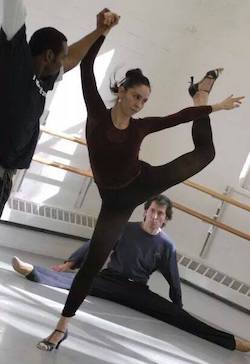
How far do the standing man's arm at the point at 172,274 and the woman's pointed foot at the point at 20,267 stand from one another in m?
0.90

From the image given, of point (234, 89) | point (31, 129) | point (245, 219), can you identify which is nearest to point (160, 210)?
point (245, 219)

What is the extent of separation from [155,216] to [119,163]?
135 cm

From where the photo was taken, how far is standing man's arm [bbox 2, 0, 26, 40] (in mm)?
1765

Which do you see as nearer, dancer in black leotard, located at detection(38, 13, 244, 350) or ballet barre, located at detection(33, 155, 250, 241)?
dancer in black leotard, located at detection(38, 13, 244, 350)

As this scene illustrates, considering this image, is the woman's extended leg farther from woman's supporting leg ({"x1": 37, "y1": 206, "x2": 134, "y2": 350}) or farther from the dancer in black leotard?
woman's supporting leg ({"x1": 37, "y1": 206, "x2": 134, "y2": 350})

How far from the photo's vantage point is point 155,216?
12.8 ft

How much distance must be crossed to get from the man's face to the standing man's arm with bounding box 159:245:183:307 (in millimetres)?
189

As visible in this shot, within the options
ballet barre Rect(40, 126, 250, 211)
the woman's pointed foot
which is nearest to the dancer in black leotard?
the woman's pointed foot

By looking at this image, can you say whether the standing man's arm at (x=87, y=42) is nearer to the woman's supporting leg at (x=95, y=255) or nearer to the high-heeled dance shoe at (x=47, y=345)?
the woman's supporting leg at (x=95, y=255)

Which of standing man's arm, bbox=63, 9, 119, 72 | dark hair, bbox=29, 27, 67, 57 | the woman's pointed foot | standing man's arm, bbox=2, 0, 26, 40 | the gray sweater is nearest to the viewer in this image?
standing man's arm, bbox=2, 0, 26, 40

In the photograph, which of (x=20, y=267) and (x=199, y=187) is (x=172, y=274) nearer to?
(x=199, y=187)

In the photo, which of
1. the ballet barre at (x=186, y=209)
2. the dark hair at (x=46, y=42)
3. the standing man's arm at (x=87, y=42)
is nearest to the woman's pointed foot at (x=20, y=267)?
the ballet barre at (x=186, y=209)

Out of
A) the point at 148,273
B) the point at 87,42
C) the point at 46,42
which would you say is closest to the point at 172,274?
the point at 148,273

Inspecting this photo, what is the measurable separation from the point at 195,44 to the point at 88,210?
5.20ft
